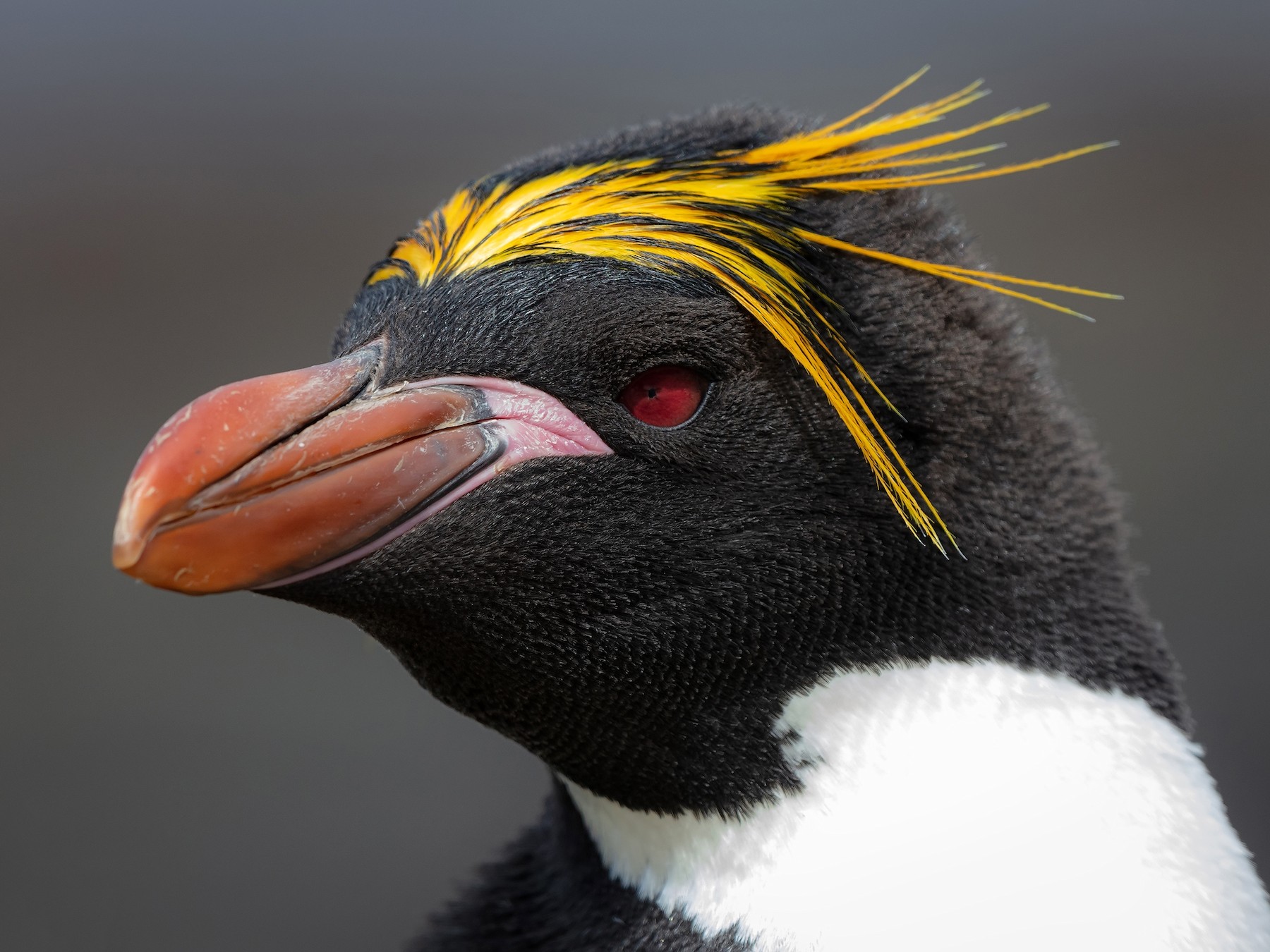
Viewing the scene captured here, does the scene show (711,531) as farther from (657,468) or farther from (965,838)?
(965,838)

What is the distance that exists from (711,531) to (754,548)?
0.04 meters

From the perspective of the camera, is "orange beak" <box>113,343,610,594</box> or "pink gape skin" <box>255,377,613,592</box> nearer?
"orange beak" <box>113,343,610,594</box>

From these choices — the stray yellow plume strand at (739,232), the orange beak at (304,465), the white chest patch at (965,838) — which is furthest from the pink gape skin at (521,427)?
the white chest patch at (965,838)

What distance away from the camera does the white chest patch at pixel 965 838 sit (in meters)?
1.19

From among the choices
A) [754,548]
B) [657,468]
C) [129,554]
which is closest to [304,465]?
[129,554]

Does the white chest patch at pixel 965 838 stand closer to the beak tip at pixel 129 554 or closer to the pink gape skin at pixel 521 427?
the pink gape skin at pixel 521 427

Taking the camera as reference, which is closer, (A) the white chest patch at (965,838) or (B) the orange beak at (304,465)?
(B) the orange beak at (304,465)

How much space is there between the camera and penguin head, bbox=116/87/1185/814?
3.53 ft

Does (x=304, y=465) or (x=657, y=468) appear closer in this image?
(x=304, y=465)

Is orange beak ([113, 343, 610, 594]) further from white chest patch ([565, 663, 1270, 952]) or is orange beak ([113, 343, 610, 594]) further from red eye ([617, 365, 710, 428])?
white chest patch ([565, 663, 1270, 952])

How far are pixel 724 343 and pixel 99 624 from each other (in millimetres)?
3589

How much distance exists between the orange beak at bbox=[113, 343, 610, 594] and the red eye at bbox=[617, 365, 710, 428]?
0.18 ft

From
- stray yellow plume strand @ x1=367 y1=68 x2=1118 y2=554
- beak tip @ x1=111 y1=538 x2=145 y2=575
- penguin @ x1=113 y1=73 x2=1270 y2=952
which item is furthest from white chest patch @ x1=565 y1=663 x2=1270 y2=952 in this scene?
beak tip @ x1=111 y1=538 x2=145 y2=575

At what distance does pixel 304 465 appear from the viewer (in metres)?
1.05
